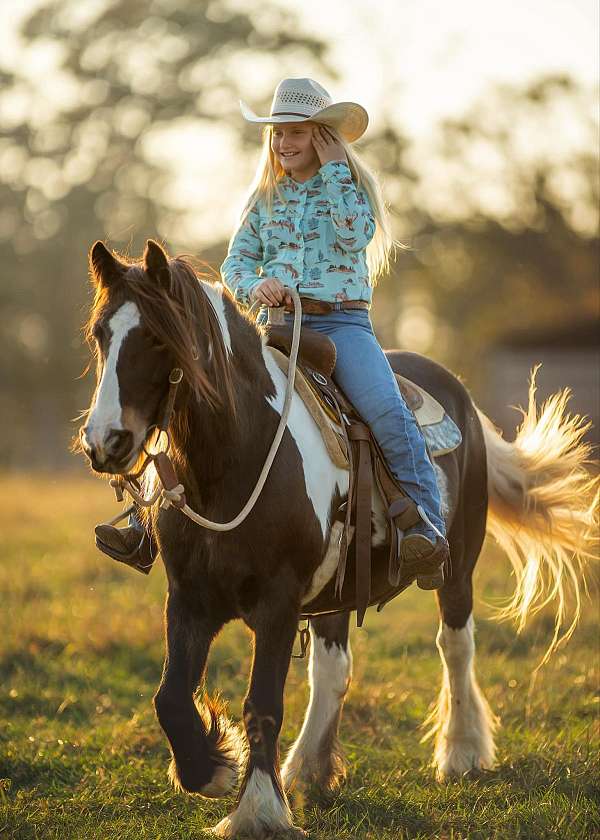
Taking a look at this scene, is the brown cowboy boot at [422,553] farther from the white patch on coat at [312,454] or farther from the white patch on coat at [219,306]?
the white patch on coat at [219,306]

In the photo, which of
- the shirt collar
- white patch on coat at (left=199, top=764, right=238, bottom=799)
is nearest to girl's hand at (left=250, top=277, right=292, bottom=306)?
the shirt collar

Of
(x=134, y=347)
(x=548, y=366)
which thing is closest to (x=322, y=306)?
(x=134, y=347)

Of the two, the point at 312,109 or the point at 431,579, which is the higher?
the point at 312,109

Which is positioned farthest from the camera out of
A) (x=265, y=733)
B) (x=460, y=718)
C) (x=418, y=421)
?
(x=460, y=718)

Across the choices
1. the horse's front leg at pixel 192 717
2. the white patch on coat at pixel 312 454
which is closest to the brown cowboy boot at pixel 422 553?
the white patch on coat at pixel 312 454

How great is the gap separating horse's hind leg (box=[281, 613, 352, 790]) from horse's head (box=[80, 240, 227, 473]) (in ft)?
6.94

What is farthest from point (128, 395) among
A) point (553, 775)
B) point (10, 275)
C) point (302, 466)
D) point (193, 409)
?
point (10, 275)

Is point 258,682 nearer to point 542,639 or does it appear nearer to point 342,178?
point 342,178

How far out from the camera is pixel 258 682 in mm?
4238

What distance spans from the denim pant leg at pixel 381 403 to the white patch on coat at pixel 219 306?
81 centimetres

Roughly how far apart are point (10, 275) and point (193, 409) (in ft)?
120

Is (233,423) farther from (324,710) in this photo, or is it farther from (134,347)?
(324,710)

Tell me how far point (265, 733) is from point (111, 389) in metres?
1.41

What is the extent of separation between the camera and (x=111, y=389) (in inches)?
147
